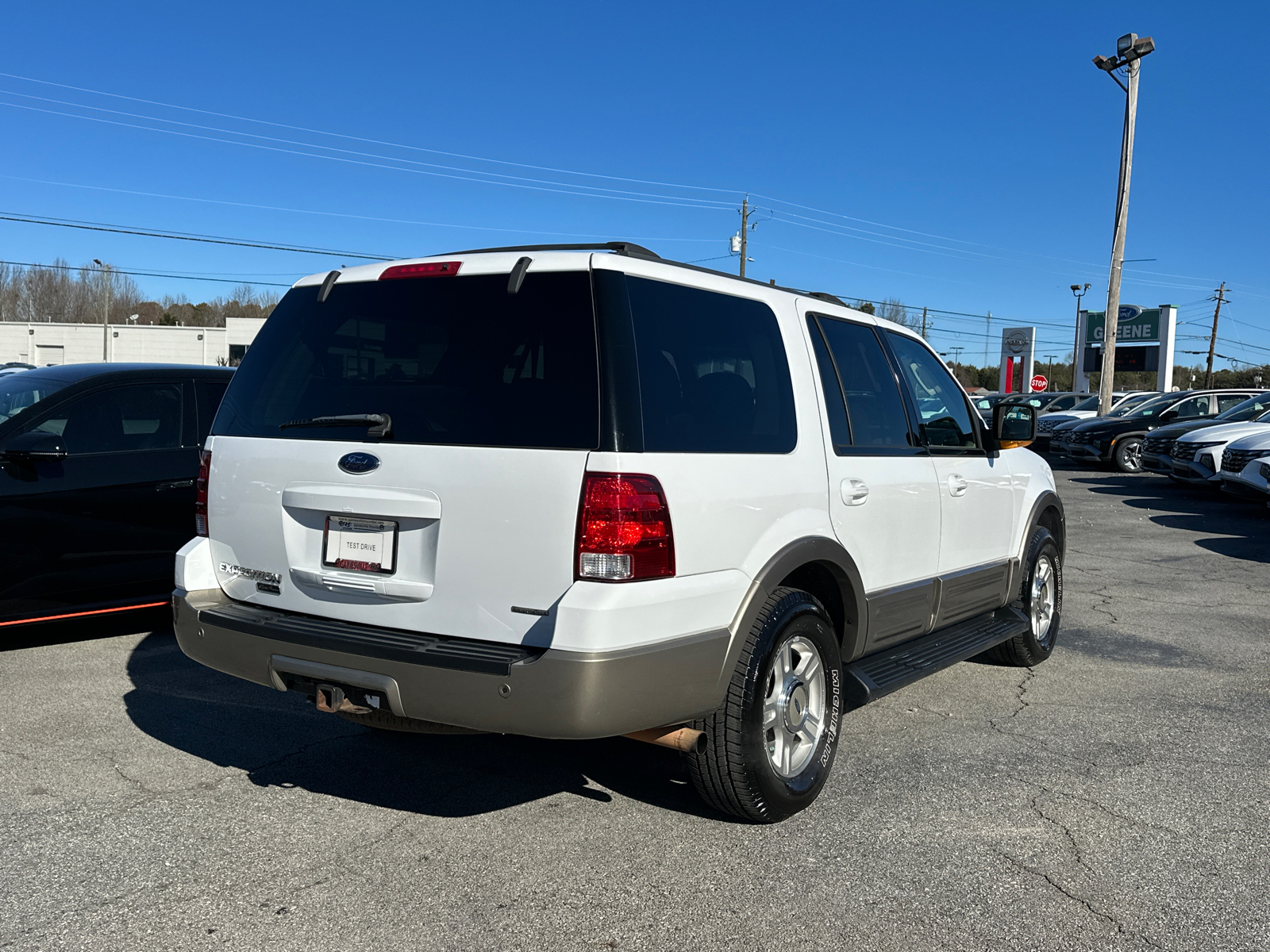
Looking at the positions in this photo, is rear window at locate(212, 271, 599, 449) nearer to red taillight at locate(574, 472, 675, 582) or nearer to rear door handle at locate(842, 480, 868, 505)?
red taillight at locate(574, 472, 675, 582)

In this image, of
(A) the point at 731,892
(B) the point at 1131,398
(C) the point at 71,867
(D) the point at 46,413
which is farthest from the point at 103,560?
(B) the point at 1131,398

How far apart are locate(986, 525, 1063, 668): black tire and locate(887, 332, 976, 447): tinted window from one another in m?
0.99

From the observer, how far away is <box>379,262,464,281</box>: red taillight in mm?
3580

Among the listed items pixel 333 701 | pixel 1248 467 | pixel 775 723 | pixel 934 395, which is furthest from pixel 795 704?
pixel 1248 467

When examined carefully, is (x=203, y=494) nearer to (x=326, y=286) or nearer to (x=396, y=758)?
(x=326, y=286)

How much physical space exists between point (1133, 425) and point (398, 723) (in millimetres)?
21696

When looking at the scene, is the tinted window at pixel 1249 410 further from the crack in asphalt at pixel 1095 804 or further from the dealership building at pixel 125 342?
the dealership building at pixel 125 342

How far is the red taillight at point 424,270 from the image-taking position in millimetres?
3580

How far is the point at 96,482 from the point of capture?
596cm

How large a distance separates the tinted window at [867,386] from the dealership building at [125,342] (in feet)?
232

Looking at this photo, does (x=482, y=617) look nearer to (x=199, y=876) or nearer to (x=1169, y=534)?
(x=199, y=876)

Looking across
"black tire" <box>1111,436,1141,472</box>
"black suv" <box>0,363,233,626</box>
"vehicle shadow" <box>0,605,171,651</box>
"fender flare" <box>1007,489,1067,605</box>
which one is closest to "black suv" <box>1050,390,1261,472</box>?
"black tire" <box>1111,436,1141,472</box>

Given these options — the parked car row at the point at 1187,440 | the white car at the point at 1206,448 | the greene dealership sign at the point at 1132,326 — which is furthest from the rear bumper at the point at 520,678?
the greene dealership sign at the point at 1132,326

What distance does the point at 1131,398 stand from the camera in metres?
28.3
